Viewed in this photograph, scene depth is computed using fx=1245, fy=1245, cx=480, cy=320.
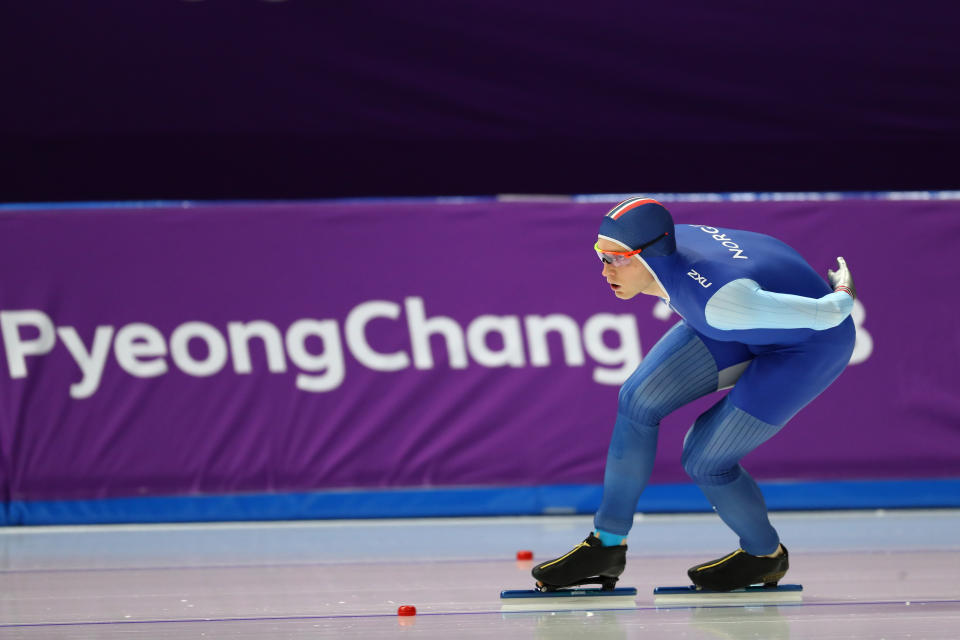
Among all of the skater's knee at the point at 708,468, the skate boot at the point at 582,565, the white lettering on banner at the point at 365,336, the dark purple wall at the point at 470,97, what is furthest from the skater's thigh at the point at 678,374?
the dark purple wall at the point at 470,97

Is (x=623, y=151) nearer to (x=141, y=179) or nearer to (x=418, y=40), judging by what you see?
(x=418, y=40)

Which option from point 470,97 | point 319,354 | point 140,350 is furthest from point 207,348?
point 470,97

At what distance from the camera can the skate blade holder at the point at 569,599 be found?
3547mm

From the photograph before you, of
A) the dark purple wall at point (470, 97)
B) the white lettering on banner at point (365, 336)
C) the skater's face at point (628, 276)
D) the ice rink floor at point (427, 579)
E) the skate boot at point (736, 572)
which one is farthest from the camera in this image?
the dark purple wall at point (470, 97)

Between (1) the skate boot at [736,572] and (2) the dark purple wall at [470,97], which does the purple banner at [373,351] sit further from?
(1) the skate boot at [736,572]

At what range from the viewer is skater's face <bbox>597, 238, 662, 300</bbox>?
3.50 m

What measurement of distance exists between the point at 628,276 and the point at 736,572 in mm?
965

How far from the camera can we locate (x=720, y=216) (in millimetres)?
6172

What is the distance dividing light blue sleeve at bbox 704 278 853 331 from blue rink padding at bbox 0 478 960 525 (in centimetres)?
281

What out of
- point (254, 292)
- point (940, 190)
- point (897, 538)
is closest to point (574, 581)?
point (897, 538)

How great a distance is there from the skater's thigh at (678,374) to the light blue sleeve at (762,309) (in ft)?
0.95

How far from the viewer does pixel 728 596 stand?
3.70m

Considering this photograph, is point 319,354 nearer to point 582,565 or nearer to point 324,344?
point 324,344

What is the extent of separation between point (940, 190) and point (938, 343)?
1170 millimetres
